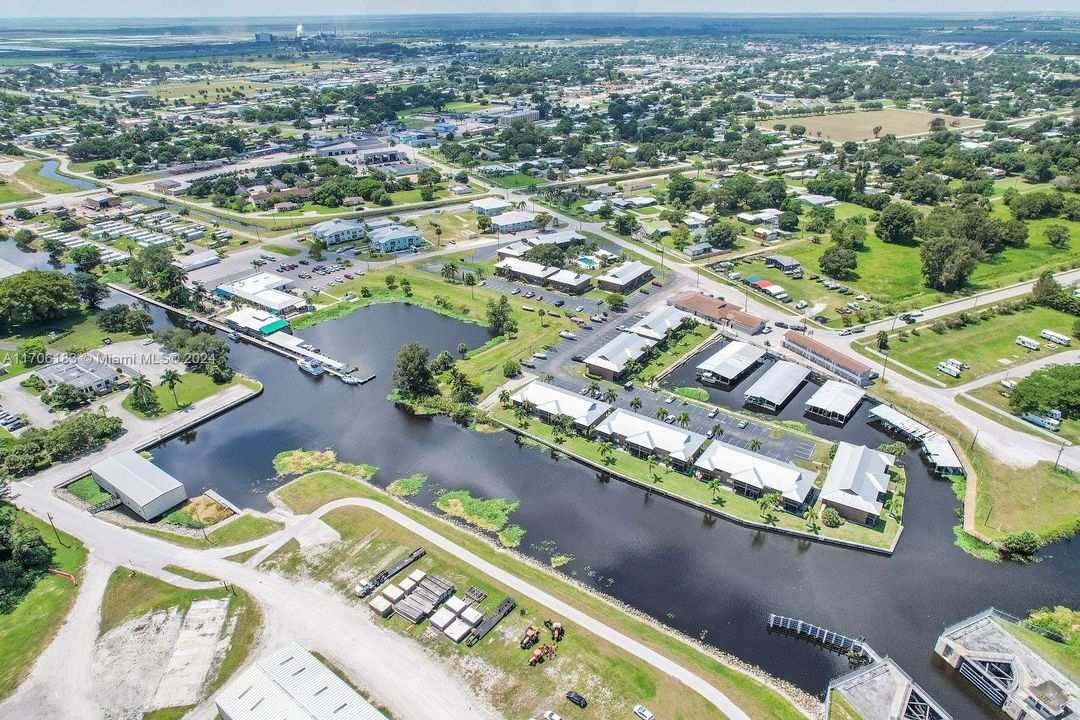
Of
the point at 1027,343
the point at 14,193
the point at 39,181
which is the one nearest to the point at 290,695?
the point at 1027,343

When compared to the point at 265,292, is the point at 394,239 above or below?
above

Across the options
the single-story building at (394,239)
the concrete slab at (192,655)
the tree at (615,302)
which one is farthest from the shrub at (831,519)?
the single-story building at (394,239)

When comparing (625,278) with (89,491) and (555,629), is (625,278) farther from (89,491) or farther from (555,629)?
(89,491)

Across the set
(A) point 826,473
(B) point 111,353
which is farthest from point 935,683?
(B) point 111,353

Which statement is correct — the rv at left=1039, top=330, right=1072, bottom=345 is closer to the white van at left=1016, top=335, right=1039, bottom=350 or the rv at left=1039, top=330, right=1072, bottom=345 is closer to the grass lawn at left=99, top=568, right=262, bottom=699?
the white van at left=1016, top=335, right=1039, bottom=350

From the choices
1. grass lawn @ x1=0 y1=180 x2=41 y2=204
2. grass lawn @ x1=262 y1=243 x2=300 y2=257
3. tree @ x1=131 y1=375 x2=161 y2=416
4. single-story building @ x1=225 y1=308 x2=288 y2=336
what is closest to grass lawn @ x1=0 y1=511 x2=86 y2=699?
tree @ x1=131 y1=375 x2=161 y2=416

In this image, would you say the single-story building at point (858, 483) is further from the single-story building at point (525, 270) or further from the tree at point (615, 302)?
the single-story building at point (525, 270)
